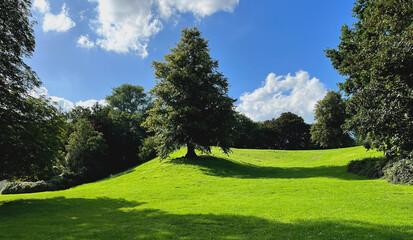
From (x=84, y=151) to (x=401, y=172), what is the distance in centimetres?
5343

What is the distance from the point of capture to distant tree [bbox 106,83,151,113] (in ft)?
322

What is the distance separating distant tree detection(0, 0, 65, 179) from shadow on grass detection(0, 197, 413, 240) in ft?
21.0

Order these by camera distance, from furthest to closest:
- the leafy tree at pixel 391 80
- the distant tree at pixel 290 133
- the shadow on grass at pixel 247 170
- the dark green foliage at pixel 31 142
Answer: the distant tree at pixel 290 133 → the shadow on grass at pixel 247 170 → the dark green foliage at pixel 31 142 → the leafy tree at pixel 391 80

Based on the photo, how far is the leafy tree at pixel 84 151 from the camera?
48.3 meters

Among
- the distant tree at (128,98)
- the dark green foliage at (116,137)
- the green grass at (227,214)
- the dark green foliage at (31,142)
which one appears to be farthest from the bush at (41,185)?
the distant tree at (128,98)

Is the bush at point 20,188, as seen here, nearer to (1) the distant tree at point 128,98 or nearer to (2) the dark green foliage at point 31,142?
(2) the dark green foliage at point 31,142

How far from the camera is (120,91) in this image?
98500 mm

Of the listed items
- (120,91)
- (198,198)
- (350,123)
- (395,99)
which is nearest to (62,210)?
(198,198)

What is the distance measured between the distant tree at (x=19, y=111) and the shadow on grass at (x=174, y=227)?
21.0 ft

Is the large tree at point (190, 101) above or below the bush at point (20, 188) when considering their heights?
above

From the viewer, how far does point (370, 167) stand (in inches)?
950

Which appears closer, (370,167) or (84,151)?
(370,167)

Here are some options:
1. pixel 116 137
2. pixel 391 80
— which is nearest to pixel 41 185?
pixel 116 137

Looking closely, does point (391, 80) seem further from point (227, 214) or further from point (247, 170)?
point (247, 170)
